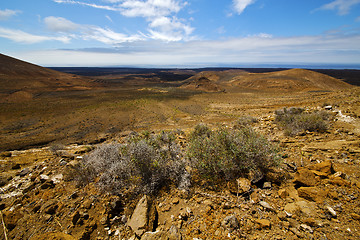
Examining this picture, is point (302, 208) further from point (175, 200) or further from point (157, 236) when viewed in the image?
point (157, 236)

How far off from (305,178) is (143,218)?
2896 millimetres

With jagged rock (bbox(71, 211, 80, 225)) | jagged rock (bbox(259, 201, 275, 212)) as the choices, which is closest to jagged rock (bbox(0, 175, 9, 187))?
jagged rock (bbox(71, 211, 80, 225))

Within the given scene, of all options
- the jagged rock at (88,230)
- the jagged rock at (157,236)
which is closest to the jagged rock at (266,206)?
the jagged rock at (157,236)

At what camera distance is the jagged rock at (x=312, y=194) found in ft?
7.72

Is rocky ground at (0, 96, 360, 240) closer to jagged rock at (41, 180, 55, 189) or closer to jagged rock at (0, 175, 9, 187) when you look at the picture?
jagged rock at (41, 180, 55, 189)

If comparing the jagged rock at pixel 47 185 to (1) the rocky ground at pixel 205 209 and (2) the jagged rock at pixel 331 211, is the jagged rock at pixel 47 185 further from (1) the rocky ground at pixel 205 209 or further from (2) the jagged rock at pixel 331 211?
(2) the jagged rock at pixel 331 211

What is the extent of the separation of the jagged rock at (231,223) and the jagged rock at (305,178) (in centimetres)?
150

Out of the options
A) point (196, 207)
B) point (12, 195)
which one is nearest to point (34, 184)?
point (12, 195)

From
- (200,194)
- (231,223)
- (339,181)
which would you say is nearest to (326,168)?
(339,181)

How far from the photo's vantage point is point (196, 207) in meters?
2.56

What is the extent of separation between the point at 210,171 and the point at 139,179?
143cm

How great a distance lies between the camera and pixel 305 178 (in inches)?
107

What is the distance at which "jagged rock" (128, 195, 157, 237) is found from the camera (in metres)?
2.27

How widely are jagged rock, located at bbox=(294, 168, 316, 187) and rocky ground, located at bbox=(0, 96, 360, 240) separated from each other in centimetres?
1
